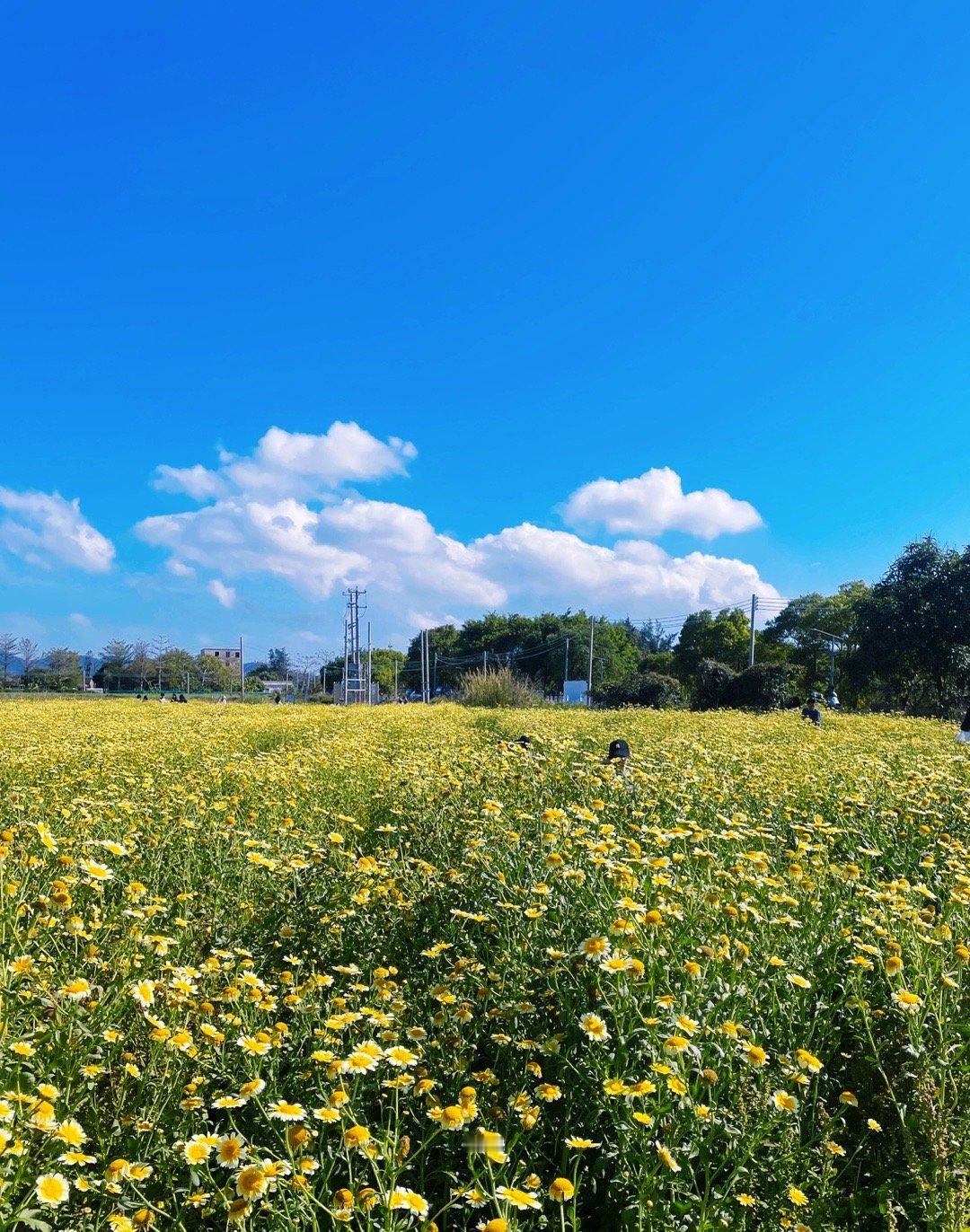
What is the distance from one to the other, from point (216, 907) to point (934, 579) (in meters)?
26.8

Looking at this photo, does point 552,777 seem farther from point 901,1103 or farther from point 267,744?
point 267,744

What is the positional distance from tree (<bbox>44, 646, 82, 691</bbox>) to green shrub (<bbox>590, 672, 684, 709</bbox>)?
1793 inches

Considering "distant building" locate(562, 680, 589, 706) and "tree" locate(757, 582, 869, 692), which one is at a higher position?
"tree" locate(757, 582, 869, 692)

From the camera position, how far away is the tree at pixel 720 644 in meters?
51.0

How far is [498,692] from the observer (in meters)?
25.2

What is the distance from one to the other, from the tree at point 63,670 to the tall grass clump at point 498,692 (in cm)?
4316

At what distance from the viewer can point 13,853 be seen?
2990 mm

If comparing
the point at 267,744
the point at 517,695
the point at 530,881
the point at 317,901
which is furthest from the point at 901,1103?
the point at 517,695

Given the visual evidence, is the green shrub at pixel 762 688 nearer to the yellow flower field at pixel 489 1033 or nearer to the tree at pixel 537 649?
the yellow flower field at pixel 489 1033

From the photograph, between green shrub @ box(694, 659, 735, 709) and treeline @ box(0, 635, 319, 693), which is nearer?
green shrub @ box(694, 659, 735, 709)

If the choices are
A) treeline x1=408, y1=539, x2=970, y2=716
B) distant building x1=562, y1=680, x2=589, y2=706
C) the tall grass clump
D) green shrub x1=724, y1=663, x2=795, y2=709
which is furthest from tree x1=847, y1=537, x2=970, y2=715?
distant building x1=562, y1=680, x2=589, y2=706

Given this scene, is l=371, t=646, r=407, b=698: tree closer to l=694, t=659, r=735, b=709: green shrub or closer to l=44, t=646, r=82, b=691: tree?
l=44, t=646, r=82, b=691: tree

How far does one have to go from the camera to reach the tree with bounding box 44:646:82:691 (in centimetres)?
5681

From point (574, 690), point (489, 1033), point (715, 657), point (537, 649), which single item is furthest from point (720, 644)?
point (489, 1033)
